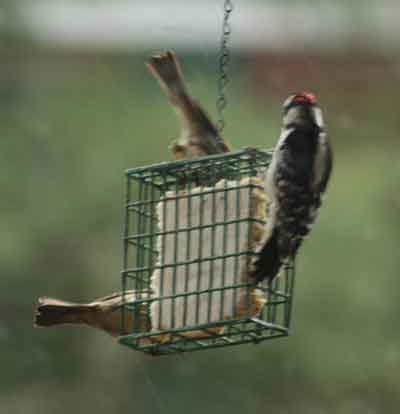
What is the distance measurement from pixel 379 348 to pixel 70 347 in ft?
7.81

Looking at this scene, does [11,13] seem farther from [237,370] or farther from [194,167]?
[194,167]

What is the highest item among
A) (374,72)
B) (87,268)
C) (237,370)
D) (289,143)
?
(374,72)

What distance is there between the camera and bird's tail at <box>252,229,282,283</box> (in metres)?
4.80

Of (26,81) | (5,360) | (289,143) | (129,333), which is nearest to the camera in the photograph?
(289,143)

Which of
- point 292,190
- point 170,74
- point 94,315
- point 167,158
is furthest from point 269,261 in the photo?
point 167,158

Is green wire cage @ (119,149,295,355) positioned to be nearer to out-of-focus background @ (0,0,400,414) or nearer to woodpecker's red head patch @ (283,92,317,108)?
woodpecker's red head patch @ (283,92,317,108)

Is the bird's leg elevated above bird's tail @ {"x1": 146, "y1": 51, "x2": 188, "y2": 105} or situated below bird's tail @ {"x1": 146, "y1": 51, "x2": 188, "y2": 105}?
below

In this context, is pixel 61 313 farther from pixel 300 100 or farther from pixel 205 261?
pixel 300 100

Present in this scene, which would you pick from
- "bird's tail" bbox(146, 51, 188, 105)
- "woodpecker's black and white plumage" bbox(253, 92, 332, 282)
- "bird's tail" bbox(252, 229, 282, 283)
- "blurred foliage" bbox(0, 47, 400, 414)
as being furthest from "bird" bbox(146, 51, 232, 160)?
"blurred foliage" bbox(0, 47, 400, 414)

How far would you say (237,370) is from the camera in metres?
12.2

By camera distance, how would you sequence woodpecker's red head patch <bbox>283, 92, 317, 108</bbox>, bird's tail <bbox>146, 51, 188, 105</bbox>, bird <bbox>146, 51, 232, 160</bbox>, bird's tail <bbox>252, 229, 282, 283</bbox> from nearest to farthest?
bird's tail <bbox>252, 229, 282, 283</bbox> < woodpecker's red head patch <bbox>283, 92, 317, 108</bbox> < bird <bbox>146, 51, 232, 160</bbox> < bird's tail <bbox>146, 51, 188, 105</bbox>

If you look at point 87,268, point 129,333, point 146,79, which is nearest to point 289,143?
point 129,333

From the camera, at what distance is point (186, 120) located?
227 inches

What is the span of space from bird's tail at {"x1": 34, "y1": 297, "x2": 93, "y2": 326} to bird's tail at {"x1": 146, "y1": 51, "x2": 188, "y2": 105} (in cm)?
99
